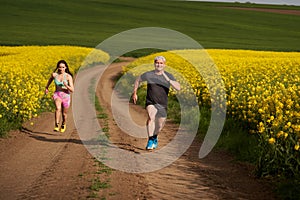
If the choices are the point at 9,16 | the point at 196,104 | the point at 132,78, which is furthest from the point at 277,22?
the point at 196,104

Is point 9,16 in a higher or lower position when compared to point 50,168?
higher

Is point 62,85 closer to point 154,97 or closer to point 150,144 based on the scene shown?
point 154,97

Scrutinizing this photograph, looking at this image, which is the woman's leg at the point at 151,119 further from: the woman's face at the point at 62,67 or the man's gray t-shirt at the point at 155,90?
the woman's face at the point at 62,67

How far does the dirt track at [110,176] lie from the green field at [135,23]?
143 ft

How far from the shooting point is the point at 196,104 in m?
13.3

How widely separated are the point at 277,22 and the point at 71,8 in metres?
43.4

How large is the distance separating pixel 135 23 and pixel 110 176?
71.8 metres

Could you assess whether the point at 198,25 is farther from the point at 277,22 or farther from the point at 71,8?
the point at 71,8

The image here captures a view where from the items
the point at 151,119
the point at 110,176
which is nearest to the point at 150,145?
the point at 151,119

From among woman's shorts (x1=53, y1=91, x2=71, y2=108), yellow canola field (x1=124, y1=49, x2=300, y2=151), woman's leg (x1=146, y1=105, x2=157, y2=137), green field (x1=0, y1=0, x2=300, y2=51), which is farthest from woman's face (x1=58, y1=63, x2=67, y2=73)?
green field (x1=0, y1=0, x2=300, y2=51)

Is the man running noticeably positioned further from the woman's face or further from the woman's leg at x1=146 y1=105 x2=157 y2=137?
the woman's face

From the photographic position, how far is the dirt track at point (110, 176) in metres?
5.94

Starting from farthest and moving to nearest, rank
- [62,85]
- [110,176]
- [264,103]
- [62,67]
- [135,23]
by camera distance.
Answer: [135,23] < [62,85] < [62,67] < [264,103] < [110,176]

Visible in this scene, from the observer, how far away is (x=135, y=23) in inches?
3022
